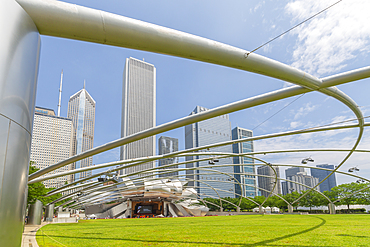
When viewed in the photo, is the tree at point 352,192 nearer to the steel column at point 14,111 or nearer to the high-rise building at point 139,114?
the steel column at point 14,111

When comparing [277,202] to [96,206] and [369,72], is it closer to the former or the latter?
[96,206]

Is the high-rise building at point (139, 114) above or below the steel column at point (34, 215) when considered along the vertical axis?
above

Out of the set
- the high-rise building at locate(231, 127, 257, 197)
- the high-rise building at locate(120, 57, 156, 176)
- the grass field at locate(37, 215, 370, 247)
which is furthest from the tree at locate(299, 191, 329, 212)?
the high-rise building at locate(120, 57, 156, 176)

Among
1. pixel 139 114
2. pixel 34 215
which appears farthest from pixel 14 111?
pixel 139 114

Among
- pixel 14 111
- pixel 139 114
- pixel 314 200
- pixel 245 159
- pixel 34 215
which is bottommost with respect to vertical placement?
pixel 314 200

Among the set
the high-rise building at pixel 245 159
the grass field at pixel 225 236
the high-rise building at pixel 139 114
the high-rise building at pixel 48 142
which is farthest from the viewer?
the high-rise building at pixel 48 142

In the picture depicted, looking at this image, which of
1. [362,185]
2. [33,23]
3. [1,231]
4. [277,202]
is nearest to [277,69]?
[33,23]

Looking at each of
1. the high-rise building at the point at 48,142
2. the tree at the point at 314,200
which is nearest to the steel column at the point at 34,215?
the tree at the point at 314,200

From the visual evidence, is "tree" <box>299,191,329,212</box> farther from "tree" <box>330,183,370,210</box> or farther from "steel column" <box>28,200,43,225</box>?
"steel column" <box>28,200,43,225</box>

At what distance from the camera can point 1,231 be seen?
11.3 feet

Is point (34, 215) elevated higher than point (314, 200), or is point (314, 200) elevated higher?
point (34, 215)

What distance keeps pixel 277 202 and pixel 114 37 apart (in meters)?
89.7

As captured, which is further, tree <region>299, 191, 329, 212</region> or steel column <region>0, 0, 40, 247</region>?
tree <region>299, 191, 329, 212</region>

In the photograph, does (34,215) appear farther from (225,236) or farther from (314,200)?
(314,200)
